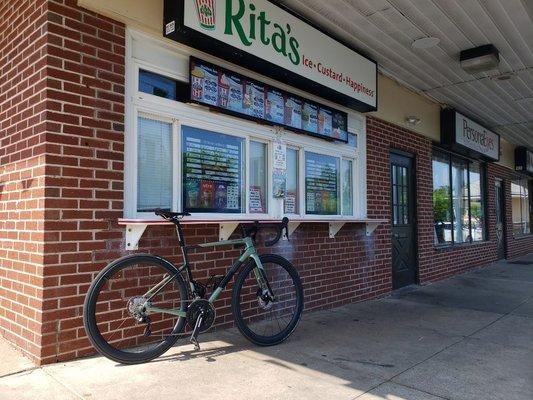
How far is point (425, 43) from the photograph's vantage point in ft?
18.6

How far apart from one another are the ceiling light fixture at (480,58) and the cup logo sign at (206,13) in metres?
3.67

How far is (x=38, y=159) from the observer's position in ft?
10.8

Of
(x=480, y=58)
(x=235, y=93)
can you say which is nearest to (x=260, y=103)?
(x=235, y=93)

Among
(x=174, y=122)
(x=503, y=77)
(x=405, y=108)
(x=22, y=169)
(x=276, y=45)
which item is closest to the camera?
(x=22, y=169)

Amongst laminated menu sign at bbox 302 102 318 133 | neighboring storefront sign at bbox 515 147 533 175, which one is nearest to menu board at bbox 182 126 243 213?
laminated menu sign at bbox 302 102 318 133

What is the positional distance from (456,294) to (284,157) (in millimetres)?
3739

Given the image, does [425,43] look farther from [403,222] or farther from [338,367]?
[338,367]

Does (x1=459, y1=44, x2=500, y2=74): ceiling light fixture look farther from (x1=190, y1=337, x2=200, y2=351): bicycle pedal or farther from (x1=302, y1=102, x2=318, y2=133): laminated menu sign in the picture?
(x1=190, y1=337, x2=200, y2=351): bicycle pedal

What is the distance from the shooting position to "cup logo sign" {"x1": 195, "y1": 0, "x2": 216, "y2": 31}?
153 inches

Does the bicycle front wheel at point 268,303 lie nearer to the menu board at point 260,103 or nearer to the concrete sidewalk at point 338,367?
the concrete sidewalk at point 338,367

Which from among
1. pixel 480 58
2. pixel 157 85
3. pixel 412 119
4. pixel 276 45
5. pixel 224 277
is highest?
pixel 480 58

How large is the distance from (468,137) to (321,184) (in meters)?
4.89

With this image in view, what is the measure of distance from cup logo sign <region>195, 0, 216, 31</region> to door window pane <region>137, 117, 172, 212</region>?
3.02 feet

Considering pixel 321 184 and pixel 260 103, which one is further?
pixel 321 184
